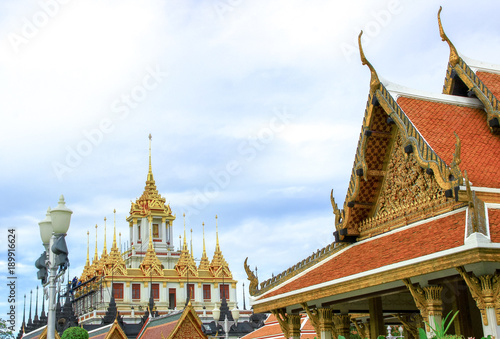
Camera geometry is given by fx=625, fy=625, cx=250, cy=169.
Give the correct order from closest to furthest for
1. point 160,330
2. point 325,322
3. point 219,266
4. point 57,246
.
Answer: point 57,246 → point 325,322 → point 160,330 → point 219,266

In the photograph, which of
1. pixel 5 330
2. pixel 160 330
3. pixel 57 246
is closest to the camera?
pixel 57 246

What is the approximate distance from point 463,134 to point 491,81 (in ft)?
7.01

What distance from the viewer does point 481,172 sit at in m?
9.81

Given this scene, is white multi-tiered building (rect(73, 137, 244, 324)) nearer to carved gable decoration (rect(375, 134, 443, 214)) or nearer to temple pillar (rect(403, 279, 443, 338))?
carved gable decoration (rect(375, 134, 443, 214))

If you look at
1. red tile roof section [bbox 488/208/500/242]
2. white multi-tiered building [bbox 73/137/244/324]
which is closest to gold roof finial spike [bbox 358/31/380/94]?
red tile roof section [bbox 488/208/500/242]

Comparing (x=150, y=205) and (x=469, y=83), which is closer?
(x=469, y=83)

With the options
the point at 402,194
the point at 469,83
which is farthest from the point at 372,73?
the point at 402,194

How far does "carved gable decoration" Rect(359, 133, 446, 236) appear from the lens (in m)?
10.1

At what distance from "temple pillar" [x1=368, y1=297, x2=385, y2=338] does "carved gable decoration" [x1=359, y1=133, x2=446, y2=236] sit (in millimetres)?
1364

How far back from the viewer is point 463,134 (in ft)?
35.6

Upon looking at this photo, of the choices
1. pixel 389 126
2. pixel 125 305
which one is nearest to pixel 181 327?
pixel 389 126

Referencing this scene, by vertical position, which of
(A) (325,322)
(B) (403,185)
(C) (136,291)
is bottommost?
(A) (325,322)

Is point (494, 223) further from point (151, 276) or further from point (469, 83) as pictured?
point (151, 276)

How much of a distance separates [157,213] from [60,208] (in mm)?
57863
